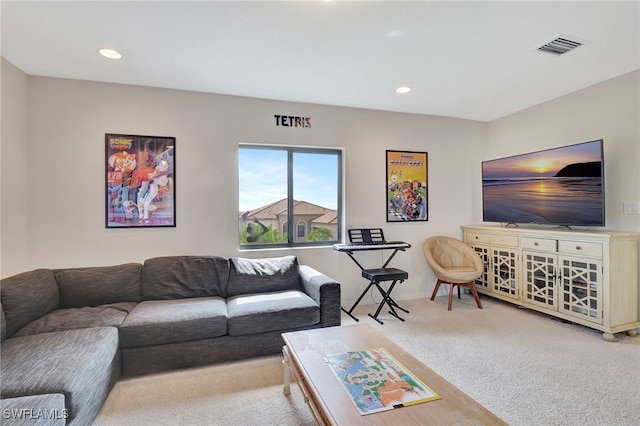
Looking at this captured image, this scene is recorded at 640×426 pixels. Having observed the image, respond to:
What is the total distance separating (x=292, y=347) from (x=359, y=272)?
2098 millimetres

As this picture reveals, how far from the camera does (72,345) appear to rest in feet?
5.88

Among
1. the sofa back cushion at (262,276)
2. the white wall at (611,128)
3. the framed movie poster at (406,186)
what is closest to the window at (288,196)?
the sofa back cushion at (262,276)

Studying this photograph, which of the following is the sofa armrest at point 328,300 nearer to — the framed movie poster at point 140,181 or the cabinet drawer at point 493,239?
the framed movie poster at point 140,181

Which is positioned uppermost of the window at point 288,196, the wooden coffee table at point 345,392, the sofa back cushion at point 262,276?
the window at point 288,196

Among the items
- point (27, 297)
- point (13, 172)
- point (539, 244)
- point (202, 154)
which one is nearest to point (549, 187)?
point (539, 244)

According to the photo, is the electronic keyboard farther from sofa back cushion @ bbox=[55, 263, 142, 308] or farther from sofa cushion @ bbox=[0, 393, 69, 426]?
sofa cushion @ bbox=[0, 393, 69, 426]

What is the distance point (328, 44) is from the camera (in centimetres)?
234

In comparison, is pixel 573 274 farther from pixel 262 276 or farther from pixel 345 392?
pixel 262 276

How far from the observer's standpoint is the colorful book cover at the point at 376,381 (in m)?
1.32

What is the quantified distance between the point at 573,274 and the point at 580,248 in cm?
28

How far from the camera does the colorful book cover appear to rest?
132 centimetres

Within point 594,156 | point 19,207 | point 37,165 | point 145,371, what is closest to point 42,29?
point 37,165

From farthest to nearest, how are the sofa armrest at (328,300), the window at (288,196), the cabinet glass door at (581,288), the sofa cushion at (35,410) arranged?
the window at (288,196)
the cabinet glass door at (581,288)
the sofa armrest at (328,300)
the sofa cushion at (35,410)

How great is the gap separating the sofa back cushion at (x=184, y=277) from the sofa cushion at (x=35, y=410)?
136 centimetres
